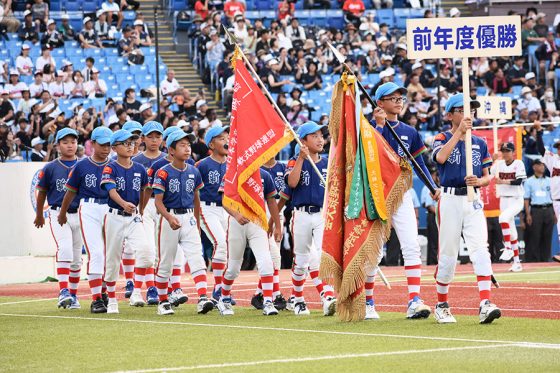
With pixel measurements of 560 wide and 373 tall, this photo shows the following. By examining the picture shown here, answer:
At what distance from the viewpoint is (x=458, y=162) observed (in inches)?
511

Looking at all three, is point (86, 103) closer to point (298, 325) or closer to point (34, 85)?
point (34, 85)

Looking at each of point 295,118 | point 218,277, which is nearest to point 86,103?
point 295,118

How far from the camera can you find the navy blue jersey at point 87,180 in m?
15.8

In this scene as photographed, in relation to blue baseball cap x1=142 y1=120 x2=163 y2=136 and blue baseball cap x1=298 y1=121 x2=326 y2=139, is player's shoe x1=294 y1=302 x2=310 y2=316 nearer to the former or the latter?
→ blue baseball cap x1=298 y1=121 x2=326 y2=139

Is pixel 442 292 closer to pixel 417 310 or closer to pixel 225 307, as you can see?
pixel 417 310

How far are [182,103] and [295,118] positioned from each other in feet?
9.38

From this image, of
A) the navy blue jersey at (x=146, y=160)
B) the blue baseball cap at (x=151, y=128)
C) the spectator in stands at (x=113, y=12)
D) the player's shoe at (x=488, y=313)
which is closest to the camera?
the player's shoe at (x=488, y=313)

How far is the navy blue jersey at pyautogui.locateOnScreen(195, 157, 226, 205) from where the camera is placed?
16.0m

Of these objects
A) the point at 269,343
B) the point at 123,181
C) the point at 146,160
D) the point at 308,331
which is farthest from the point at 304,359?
the point at 146,160

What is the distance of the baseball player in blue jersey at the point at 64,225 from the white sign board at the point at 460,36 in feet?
19.2

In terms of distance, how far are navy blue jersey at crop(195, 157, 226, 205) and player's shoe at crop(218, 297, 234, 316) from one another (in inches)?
64.3

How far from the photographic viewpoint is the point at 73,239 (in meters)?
17.0

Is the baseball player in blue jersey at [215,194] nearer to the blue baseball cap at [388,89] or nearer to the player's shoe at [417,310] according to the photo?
the blue baseball cap at [388,89]

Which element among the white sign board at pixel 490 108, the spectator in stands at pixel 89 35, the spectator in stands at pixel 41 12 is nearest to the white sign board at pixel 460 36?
the white sign board at pixel 490 108
